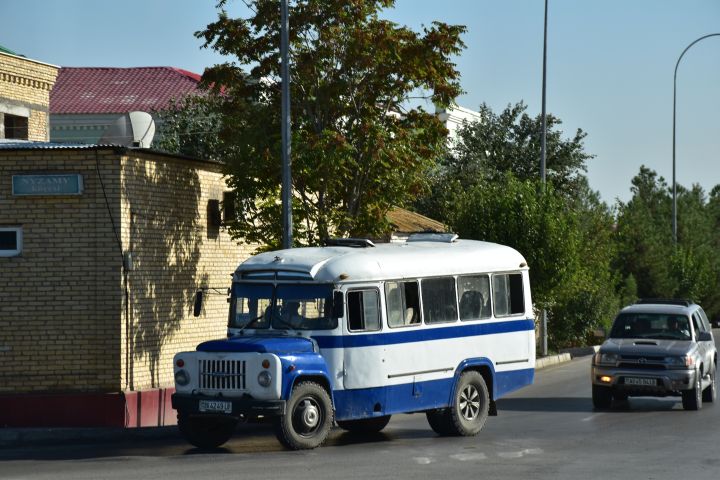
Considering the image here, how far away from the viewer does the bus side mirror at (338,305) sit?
16.5 metres

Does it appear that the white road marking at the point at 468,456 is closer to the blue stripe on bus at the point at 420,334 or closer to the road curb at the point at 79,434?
the blue stripe on bus at the point at 420,334

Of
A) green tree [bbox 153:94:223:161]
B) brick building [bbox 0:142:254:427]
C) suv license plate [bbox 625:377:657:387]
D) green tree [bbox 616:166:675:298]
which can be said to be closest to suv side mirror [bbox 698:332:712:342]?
suv license plate [bbox 625:377:657:387]

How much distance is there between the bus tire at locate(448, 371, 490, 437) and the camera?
709 inches

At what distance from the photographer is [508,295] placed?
1955 cm

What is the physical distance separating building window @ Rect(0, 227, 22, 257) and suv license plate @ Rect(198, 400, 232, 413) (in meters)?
5.56

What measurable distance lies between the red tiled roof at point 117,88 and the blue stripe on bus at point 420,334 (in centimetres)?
3377

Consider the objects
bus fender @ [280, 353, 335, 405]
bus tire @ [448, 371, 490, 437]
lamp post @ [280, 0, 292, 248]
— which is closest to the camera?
bus fender @ [280, 353, 335, 405]

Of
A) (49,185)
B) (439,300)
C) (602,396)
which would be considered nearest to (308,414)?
(439,300)

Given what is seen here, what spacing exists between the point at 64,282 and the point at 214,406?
5.20 meters

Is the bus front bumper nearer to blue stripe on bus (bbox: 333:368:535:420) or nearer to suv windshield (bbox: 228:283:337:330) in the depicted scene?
blue stripe on bus (bbox: 333:368:535:420)

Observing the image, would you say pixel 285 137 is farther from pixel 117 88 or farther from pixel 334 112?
pixel 117 88

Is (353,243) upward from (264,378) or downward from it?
upward

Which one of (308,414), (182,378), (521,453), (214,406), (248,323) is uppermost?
(248,323)

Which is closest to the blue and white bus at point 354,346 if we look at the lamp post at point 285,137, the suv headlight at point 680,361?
the lamp post at point 285,137
